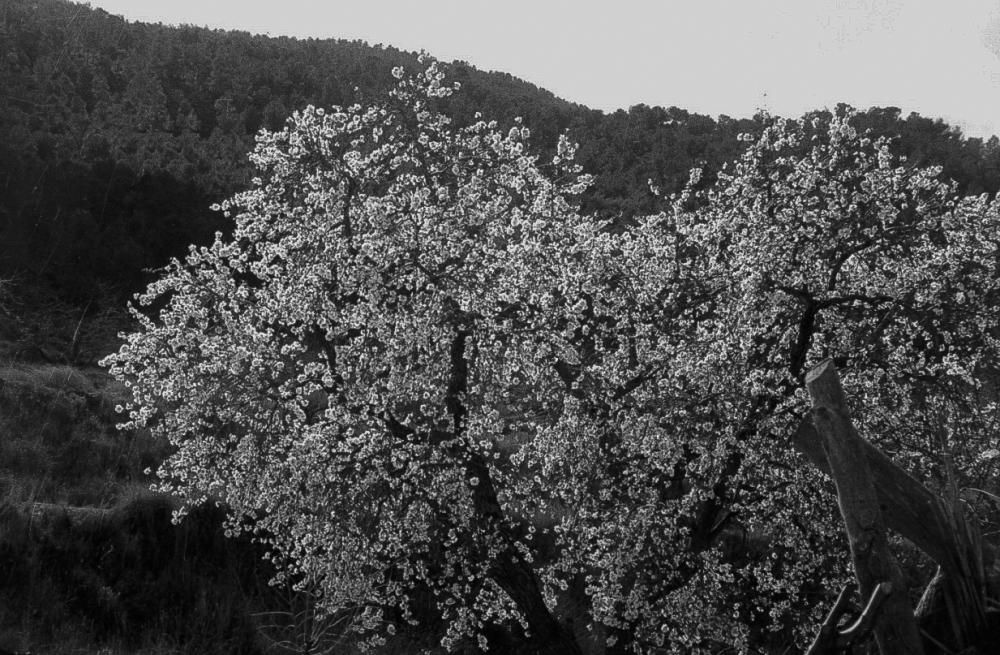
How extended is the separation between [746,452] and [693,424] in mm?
603

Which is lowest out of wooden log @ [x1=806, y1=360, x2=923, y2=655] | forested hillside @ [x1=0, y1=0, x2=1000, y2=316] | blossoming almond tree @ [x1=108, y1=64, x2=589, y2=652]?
wooden log @ [x1=806, y1=360, x2=923, y2=655]

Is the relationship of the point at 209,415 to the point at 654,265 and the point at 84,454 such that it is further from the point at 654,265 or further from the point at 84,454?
the point at 84,454

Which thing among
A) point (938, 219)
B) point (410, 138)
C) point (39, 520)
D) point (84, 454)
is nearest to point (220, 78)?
point (84, 454)

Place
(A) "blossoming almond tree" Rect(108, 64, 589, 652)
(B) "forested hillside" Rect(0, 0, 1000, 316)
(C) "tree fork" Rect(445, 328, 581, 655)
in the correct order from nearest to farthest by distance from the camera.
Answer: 1. (A) "blossoming almond tree" Rect(108, 64, 589, 652)
2. (C) "tree fork" Rect(445, 328, 581, 655)
3. (B) "forested hillside" Rect(0, 0, 1000, 316)

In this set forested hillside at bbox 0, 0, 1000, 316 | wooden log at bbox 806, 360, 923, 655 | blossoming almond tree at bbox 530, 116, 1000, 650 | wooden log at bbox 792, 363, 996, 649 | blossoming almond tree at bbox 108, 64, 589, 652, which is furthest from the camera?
forested hillside at bbox 0, 0, 1000, 316

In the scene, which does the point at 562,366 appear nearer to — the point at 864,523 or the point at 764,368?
the point at 764,368

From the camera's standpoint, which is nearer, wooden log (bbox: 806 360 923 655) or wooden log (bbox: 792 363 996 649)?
wooden log (bbox: 806 360 923 655)

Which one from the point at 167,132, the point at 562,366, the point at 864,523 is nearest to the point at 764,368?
the point at 562,366

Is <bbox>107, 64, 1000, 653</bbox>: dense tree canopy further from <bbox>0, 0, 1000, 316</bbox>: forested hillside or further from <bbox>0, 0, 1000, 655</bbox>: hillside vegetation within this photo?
<bbox>0, 0, 1000, 316</bbox>: forested hillside

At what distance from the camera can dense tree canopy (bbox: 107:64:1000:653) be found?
9.94 metres

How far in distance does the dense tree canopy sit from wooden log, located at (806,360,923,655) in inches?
197

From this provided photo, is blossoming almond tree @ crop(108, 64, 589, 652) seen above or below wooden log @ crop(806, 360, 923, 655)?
above

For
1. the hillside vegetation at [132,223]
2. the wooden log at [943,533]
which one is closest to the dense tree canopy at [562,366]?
the hillside vegetation at [132,223]

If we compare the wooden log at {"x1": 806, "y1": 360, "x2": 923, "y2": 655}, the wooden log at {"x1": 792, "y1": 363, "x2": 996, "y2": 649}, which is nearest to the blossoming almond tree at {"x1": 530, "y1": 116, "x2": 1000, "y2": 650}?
the wooden log at {"x1": 792, "y1": 363, "x2": 996, "y2": 649}
